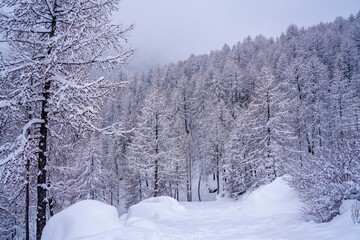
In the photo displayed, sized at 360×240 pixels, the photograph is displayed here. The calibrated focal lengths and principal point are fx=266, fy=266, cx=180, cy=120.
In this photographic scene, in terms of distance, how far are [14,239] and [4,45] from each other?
2369 centimetres

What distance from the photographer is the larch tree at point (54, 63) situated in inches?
237

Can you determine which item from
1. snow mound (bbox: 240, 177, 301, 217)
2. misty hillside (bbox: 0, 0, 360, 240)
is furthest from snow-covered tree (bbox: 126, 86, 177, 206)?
snow mound (bbox: 240, 177, 301, 217)

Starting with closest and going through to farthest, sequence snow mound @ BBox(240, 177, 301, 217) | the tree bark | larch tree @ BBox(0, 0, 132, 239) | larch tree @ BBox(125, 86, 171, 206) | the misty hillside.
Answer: larch tree @ BBox(0, 0, 132, 239) < the misty hillside < the tree bark < snow mound @ BBox(240, 177, 301, 217) < larch tree @ BBox(125, 86, 171, 206)

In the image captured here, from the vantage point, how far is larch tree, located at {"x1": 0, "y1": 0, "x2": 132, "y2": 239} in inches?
237

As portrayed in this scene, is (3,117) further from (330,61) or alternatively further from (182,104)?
(330,61)

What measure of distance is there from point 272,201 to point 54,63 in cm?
1422

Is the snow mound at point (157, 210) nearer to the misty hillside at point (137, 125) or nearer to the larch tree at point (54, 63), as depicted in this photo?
the misty hillside at point (137, 125)

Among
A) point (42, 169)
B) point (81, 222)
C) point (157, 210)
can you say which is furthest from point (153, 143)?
point (42, 169)

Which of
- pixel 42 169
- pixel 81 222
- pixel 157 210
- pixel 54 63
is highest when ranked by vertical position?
pixel 54 63

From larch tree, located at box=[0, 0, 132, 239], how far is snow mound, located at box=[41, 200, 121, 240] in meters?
0.40

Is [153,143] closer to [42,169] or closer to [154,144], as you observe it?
[154,144]

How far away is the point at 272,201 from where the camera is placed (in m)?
15.8

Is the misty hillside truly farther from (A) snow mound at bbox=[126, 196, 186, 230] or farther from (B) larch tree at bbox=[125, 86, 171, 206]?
(A) snow mound at bbox=[126, 196, 186, 230]

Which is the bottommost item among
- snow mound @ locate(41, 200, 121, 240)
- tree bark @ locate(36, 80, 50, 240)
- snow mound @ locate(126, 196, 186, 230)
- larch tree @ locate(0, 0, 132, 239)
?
snow mound @ locate(126, 196, 186, 230)
